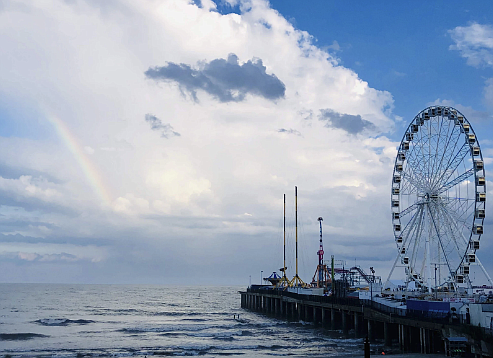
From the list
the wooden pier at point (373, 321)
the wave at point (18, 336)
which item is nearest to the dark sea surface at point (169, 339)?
the wave at point (18, 336)

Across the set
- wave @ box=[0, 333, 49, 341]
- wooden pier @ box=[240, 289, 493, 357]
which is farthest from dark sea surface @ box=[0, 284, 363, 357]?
wooden pier @ box=[240, 289, 493, 357]

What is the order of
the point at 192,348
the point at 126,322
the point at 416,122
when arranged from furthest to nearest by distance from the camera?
1. the point at 126,322
2. the point at 416,122
3. the point at 192,348

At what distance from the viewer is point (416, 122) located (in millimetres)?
61375

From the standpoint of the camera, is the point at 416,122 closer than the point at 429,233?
No

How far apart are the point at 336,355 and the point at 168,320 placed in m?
45.7

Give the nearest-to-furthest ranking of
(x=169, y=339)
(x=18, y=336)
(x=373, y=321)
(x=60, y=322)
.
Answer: (x=373, y=321) → (x=169, y=339) → (x=18, y=336) → (x=60, y=322)

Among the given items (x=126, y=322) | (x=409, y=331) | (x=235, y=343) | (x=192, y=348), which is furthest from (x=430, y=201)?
(x=126, y=322)

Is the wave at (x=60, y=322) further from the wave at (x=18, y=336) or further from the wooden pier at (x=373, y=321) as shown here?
the wooden pier at (x=373, y=321)

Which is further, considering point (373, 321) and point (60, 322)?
point (60, 322)

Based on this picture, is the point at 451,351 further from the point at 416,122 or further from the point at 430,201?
the point at 416,122

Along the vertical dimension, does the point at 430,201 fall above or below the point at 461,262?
above

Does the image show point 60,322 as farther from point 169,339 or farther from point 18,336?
point 169,339

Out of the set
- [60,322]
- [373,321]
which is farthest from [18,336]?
[373,321]

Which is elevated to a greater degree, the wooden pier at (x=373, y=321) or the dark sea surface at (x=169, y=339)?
the wooden pier at (x=373, y=321)
